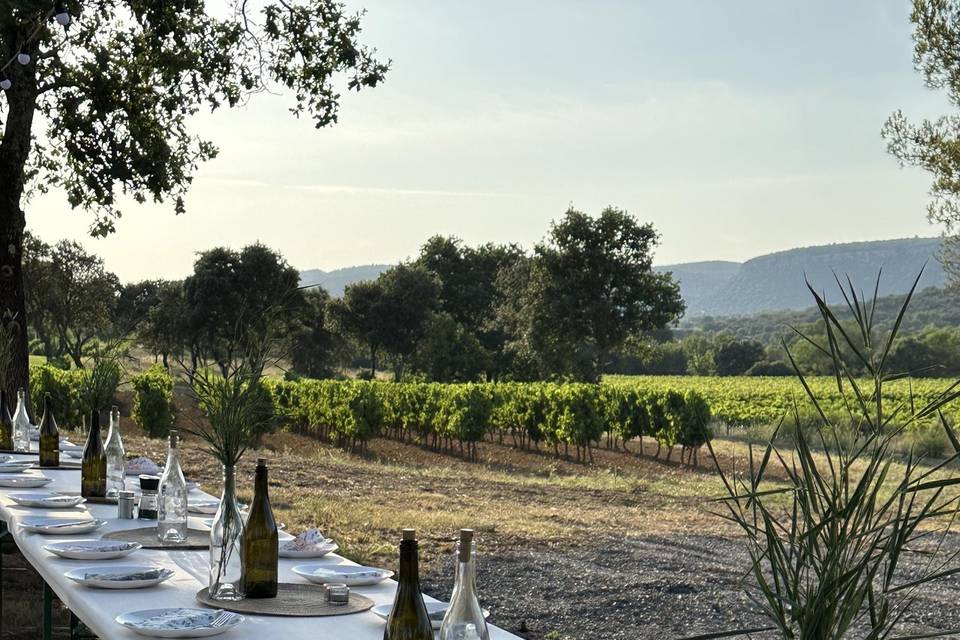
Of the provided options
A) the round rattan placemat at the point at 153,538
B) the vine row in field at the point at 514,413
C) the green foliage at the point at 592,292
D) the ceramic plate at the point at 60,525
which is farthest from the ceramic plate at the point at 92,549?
the green foliage at the point at 592,292

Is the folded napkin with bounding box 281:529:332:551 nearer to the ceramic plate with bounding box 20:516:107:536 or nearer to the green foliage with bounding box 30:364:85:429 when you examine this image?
the ceramic plate with bounding box 20:516:107:536

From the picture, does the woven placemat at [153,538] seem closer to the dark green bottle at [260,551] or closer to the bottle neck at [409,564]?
the dark green bottle at [260,551]

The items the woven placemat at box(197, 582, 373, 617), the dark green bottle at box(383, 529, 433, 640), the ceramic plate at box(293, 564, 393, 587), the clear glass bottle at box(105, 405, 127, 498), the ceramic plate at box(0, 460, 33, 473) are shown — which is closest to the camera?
the dark green bottle at box(383, 529, 433, 640)

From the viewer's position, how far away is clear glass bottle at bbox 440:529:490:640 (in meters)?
1.93

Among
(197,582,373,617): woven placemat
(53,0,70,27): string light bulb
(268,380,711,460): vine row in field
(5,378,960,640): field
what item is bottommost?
(5,378,960,640): field

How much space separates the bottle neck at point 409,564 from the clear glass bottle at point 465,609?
78 millimetres

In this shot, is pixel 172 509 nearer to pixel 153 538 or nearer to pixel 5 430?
pixel 153 538

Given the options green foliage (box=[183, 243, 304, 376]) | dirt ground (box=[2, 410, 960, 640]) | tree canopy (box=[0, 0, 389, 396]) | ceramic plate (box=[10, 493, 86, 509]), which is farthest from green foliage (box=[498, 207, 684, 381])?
ceramic plate (box=[10, 493, 86, 509])

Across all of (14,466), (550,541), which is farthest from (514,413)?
(14,466)

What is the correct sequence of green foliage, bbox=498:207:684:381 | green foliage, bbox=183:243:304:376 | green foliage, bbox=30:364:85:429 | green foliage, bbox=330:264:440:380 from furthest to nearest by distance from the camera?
green foliage, bbox=330:264:440:380, green foliage, bbox=183:243:304:376, green foliage, bbox=498:207:684:381, green foliage, bbox=30:364:85:429

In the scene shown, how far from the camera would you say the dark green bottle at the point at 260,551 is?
2758 millimetres

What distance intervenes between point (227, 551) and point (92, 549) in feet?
2.28

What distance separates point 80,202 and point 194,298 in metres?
26.2

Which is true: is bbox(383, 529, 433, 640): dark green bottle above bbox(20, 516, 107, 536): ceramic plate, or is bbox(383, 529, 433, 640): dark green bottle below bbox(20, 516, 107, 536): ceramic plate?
above
